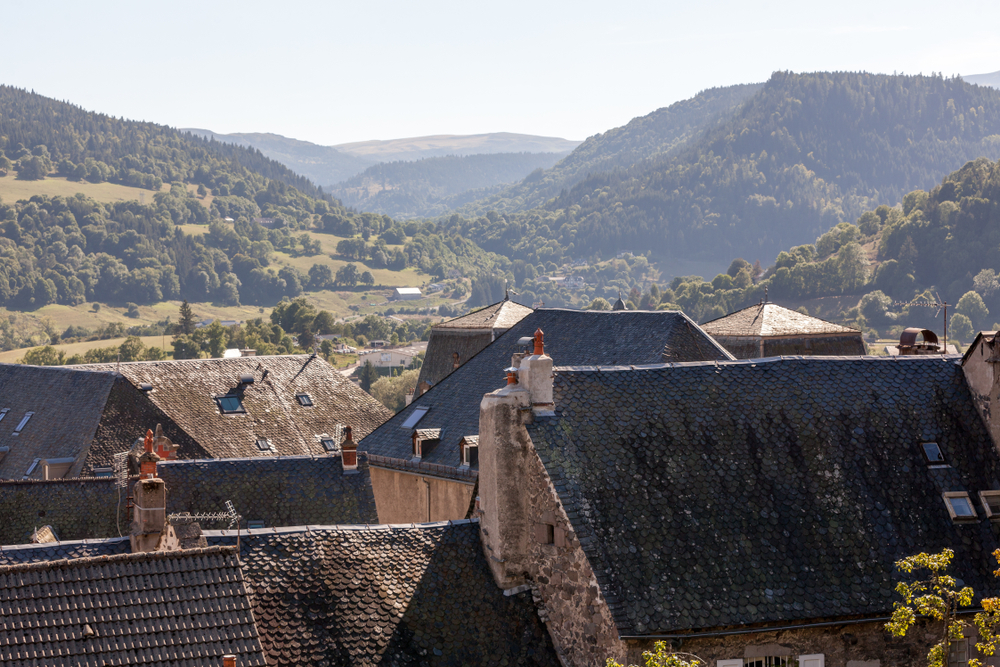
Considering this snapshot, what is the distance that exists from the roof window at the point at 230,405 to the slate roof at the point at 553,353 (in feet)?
78.9

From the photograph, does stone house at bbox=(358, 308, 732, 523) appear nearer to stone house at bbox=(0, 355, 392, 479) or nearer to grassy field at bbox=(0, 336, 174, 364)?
stone house at bbox=(0, 355, 392, 479)

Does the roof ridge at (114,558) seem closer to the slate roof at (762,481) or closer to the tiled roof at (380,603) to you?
the tiled roof at (380,603)

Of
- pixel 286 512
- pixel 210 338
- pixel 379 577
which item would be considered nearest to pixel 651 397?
pixel 379 577

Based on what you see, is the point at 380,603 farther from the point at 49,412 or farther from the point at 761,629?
the point at 49,412

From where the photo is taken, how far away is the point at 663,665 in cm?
1652

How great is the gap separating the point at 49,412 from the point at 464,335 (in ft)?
84.4

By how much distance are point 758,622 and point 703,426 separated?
Answer: 14.8 feet

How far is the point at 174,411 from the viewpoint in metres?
63.7

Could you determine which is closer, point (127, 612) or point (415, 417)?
point (127, 612)

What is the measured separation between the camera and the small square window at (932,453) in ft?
77.1

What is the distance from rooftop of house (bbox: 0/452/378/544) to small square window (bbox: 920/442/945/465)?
2473 cm

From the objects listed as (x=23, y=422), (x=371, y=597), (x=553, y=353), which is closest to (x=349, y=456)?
(x=553, y=353)

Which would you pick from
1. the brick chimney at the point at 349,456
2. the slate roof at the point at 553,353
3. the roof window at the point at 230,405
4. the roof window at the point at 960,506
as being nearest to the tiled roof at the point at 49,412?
the roof window at the point at 230,405

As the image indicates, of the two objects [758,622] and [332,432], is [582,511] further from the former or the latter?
[332,432]
